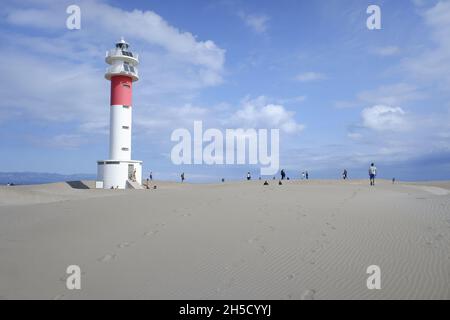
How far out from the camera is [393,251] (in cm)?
788

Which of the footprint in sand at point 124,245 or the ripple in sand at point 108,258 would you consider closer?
the ripple in sand at point 108,258

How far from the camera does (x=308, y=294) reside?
5652 millimetres

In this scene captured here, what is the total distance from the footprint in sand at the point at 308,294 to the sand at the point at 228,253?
5cm

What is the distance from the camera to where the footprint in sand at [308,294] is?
5.52m

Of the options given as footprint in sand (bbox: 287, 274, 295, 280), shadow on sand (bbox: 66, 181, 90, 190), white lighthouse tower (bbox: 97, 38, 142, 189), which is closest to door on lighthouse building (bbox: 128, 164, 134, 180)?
white lighthouse tower (bbox: 97, 38, 142, 189)

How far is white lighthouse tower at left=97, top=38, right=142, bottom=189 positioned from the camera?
3447 cm

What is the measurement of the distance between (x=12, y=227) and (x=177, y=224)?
5495 millimetres

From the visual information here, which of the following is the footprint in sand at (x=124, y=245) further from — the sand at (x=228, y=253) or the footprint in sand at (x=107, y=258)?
the footprint in sand at (x=107, y=258)

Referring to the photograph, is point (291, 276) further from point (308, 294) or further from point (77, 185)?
point (77, 185)

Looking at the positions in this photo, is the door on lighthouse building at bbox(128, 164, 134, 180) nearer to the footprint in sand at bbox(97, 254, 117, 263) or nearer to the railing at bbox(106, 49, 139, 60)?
the railing at bbox(106, 49, 139, 60)

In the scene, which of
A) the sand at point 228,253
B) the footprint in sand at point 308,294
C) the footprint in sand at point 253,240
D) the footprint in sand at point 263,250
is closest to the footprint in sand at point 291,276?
the sand at point 228,253

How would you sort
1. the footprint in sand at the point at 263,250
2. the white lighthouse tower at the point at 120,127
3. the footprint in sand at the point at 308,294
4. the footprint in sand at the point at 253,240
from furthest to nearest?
1. the white lighthouse tower at the point at 120,127
2. the footprint in sand at the point at 253,240
3. the footprint in sand at the point at 263,250
4. the footprint in sand at the point at 308,294
